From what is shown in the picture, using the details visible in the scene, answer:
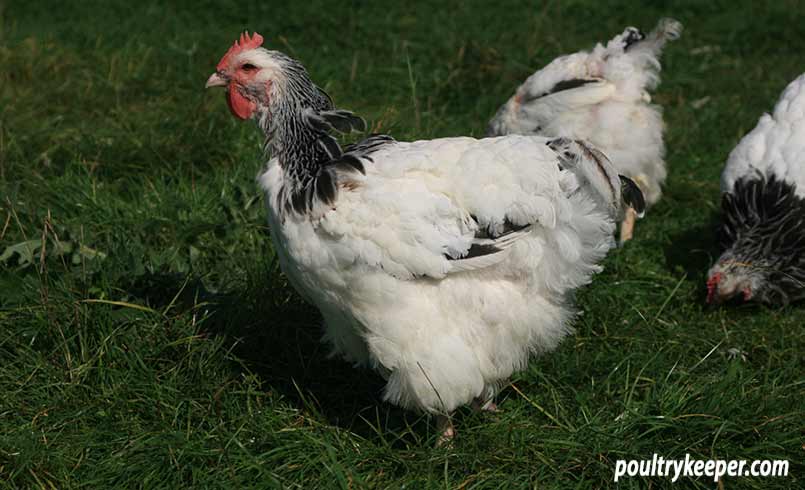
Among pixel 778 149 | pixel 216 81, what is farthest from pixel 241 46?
pixel 778 149

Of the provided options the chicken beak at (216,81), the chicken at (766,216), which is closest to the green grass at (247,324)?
the chicken at (766,216)

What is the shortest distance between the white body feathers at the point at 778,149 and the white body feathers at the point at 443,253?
5.92 ft

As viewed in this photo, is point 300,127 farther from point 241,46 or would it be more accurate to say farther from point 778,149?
point 778,149

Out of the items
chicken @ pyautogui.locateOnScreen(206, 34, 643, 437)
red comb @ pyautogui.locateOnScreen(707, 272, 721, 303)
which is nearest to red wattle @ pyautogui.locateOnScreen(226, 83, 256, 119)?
chicken @ pyautogui.locateOnScreen(206, 34, 643, 437)

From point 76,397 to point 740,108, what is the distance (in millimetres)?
4962

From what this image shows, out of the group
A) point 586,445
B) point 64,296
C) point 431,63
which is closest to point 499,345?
point 586,445

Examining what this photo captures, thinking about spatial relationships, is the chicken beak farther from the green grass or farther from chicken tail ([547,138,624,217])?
chicken tail ([547,138,624,217])

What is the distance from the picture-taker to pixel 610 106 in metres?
4.87

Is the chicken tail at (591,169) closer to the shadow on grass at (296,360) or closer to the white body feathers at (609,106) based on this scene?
the shadow on grass at (296,360)

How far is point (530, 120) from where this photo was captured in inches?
195

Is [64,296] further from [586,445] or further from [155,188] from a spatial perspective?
[586,445]

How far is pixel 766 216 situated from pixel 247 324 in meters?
2.78

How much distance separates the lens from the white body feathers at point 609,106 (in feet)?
15.9

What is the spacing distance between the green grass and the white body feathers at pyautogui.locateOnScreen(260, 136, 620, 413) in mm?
333
